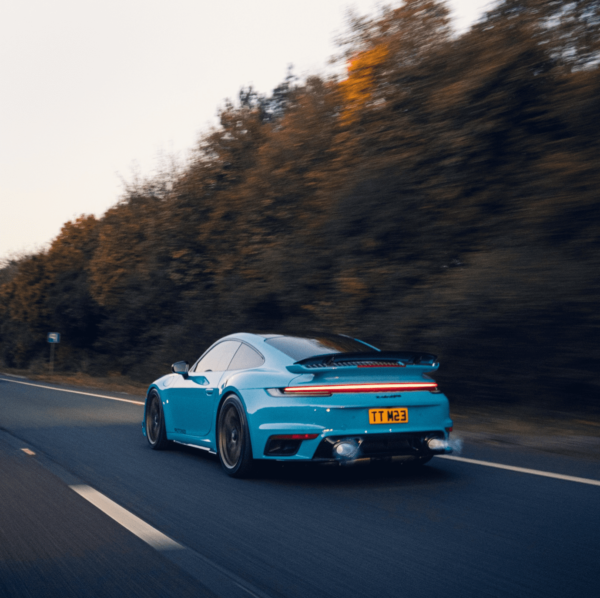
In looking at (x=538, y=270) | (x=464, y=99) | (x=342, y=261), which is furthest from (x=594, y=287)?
(x=342, y=261)

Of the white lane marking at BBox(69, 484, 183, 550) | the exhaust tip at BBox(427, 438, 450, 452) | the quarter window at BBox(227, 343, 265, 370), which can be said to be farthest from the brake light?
the white lane marking at BBox(69, 484, 183, 550)

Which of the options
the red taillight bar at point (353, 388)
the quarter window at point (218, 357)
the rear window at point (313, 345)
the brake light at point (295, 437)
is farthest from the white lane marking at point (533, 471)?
the quarter window at point (218, 357)

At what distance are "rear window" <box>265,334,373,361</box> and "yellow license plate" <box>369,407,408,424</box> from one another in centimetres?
81

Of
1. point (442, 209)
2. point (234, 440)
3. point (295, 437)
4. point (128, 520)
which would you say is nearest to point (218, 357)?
point (234, 440)

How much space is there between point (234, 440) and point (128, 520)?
68.0 inches

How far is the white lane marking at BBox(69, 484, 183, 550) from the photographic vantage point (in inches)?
177

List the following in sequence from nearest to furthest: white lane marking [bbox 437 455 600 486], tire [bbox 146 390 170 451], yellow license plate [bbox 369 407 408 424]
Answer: yellow license plate [bbox 369 407 408 424], white lane marking [bbox 437 455 600 486], tire [bbox 146 390 170 451]

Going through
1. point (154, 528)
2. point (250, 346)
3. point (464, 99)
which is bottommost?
Answer: point (154, 528)

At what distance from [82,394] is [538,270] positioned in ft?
41.6

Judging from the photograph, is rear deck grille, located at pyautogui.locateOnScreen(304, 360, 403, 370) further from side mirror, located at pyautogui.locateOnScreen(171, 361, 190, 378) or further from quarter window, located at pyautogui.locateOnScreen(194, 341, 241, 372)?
side mirror, located at pyautogui.locateOnScreen(171, 361, 190, 378)

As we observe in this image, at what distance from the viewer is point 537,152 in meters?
12.9

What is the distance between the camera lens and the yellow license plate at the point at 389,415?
5.96 metres

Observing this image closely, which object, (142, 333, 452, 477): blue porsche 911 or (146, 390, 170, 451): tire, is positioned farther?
(146, 390, 170, 451): tire

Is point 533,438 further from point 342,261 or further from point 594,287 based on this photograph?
point 342,261
